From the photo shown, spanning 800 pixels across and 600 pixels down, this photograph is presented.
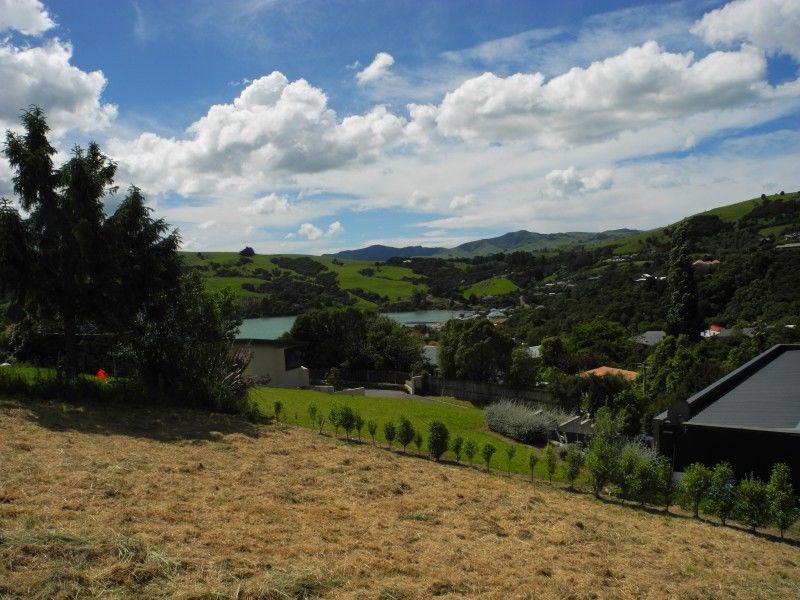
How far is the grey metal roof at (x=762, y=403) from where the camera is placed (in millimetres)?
14086

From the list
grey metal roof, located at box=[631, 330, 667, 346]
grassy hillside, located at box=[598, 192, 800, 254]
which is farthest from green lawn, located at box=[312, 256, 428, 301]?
grey metal roof, located at box=[631, 330, 667, 346]

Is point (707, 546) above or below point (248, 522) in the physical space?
below

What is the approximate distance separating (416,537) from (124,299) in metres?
12.1

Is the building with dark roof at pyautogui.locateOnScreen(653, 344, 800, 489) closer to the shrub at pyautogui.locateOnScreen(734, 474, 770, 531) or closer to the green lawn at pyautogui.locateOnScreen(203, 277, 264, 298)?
the shrub at pyautogui.locateOnScreen(734, 474, 770, 531)

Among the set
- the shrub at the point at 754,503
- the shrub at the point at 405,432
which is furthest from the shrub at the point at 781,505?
the shrub at the point at 405,432

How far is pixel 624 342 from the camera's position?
60.4 m

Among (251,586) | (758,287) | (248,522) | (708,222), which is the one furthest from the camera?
(708,222)

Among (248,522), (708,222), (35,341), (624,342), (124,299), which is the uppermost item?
(708,222)

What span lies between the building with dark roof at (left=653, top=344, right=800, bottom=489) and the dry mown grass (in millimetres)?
3346

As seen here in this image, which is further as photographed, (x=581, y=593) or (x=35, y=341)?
(x=35, y=341)

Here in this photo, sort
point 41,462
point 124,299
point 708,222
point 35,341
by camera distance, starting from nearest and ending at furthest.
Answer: point 41,462, point 124,299, point 35,341, point 708,222

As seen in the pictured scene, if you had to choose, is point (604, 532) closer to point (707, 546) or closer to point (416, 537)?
point (707, 546)

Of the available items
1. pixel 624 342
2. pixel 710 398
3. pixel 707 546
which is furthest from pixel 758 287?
pixel 707 546

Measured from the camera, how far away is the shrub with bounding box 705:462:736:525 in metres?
11.6
